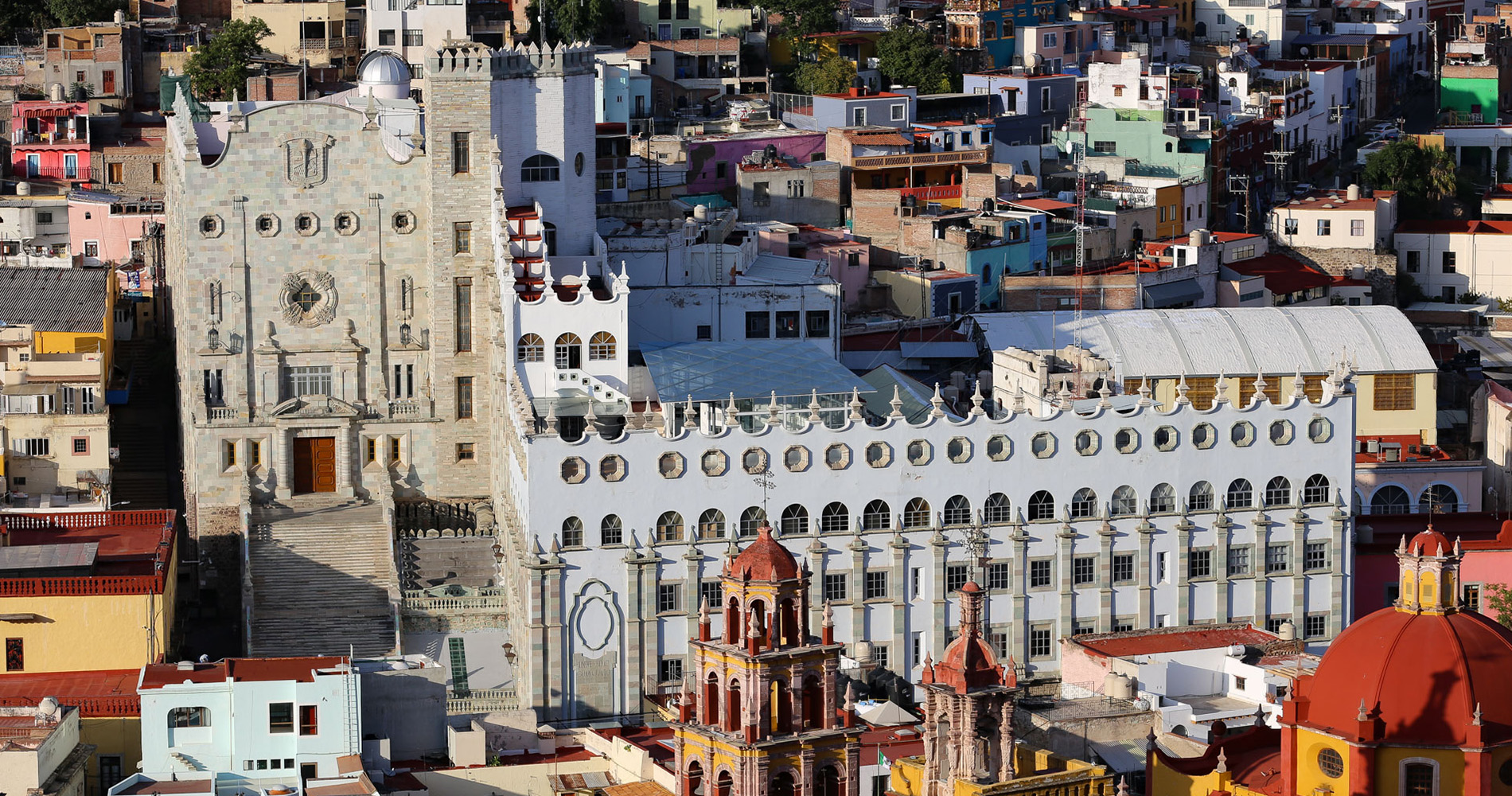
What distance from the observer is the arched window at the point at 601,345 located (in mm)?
113875

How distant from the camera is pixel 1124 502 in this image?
110m

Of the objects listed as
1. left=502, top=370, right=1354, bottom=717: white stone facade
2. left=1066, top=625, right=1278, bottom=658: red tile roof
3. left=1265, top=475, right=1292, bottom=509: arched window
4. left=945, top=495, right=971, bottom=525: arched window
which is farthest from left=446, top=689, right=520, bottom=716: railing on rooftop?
left=1265, top=475, right=1292, bottom=509: arched window

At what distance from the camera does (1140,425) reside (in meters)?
110

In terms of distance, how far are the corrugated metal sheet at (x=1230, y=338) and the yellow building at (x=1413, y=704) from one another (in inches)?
2078

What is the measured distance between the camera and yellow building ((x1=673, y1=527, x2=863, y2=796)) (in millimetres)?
A: 75562

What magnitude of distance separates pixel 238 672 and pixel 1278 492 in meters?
35.9

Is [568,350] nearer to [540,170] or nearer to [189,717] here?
[540,170]

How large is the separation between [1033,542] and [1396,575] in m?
15.7

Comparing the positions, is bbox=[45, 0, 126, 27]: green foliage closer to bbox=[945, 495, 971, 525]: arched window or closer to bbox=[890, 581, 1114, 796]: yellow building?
bbox=[945, 495, 971, 525]: arched window

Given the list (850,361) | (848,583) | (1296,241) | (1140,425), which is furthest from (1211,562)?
(1296,241)

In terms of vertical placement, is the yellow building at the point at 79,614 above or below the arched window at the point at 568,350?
below

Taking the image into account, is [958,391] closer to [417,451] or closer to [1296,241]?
[417,451]

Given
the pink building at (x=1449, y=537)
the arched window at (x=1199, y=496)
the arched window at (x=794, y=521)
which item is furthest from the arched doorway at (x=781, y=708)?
the pink building at (x=1449, y=537)

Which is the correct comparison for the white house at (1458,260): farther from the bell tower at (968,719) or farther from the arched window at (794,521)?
the bell tower at (968,719)
